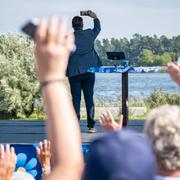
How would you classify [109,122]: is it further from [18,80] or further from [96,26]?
[18,80]

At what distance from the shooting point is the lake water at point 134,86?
12.5 metres

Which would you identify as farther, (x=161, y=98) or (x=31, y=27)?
(x=161, y=98)

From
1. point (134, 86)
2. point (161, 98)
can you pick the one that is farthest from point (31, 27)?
point (134, 86)

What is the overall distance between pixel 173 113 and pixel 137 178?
468 millimetres

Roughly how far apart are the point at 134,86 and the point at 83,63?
22.8 feet

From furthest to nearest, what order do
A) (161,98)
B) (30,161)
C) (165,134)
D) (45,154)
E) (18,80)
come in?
(18,80)
(161,98)
(30,161)
(45,154)
(165,134)

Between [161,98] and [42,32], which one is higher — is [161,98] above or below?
below

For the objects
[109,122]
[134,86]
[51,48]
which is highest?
[51,48]

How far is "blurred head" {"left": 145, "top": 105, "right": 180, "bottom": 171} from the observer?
198cm

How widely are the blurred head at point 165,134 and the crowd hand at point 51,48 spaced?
399 millimetres

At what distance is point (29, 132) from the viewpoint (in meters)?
7.66

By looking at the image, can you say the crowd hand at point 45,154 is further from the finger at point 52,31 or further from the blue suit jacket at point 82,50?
the blue suit jacket at point 82,50

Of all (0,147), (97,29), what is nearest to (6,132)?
(97,29)

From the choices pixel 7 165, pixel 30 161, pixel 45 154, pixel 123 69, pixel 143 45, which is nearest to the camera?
pixel 7 165
